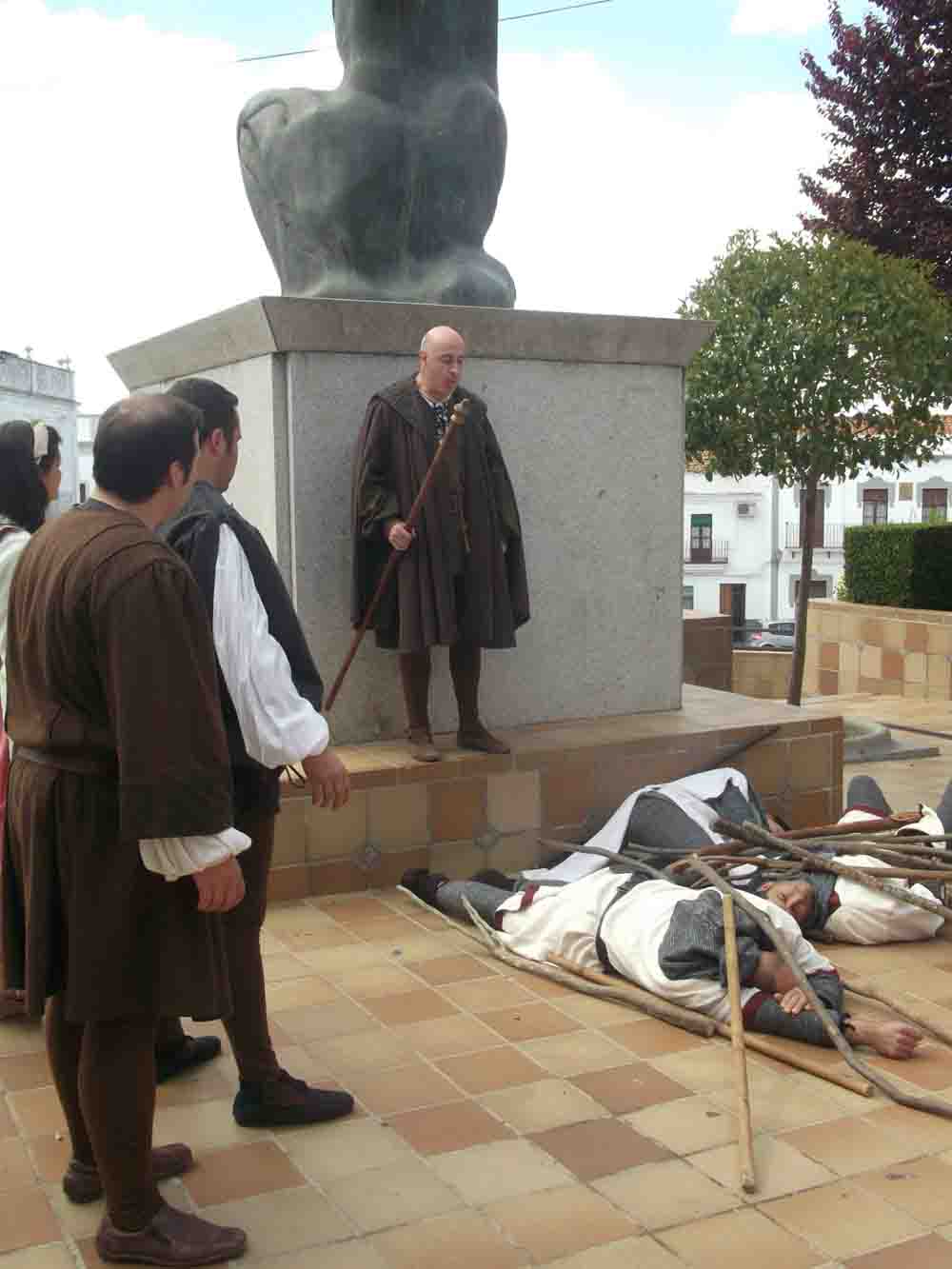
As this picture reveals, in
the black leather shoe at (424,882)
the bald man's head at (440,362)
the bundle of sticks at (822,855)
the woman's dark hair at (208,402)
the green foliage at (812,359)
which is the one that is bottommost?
the black leather shoe at (424,882)

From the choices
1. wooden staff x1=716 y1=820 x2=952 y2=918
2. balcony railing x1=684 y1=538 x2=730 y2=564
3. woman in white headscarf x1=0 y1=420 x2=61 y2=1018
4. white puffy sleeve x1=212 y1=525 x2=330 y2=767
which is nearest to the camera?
white puffy sleeve x1=212 y1=525 x2=330 y2=767

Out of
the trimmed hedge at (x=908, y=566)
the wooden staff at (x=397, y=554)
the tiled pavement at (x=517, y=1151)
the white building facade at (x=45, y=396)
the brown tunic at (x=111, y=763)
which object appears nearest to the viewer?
the brown tunic at (x=111, y=763)

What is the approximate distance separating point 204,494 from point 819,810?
139 inches

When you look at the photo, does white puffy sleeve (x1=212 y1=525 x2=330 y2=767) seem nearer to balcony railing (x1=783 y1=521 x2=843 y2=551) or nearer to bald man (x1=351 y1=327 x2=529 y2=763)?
bald man (x1=351 y1=327 x2=529 y2=763)

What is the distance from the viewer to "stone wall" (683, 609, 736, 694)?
9078mm

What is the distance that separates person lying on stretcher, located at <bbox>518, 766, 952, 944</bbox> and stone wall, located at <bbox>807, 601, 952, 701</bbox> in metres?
6.58

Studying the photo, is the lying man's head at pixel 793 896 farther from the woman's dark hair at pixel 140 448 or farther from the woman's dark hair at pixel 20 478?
the woman's dark hair at pixel 140 448

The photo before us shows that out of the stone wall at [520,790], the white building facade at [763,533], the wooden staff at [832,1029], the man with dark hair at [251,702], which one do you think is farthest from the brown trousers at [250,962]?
the white building facade at [763,533]

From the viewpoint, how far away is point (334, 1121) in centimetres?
313

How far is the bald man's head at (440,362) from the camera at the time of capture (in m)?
4.85

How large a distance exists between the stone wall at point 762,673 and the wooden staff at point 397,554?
8.69m

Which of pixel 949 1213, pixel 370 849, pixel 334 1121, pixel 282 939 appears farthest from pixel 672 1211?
pixel 370 849

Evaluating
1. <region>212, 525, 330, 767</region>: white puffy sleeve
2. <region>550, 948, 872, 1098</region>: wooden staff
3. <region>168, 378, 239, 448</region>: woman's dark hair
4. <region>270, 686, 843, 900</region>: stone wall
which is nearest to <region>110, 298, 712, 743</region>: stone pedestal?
<region>270, 686, 843, 900</region>: stone wall

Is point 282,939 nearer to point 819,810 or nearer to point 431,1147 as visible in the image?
point 431,1147
